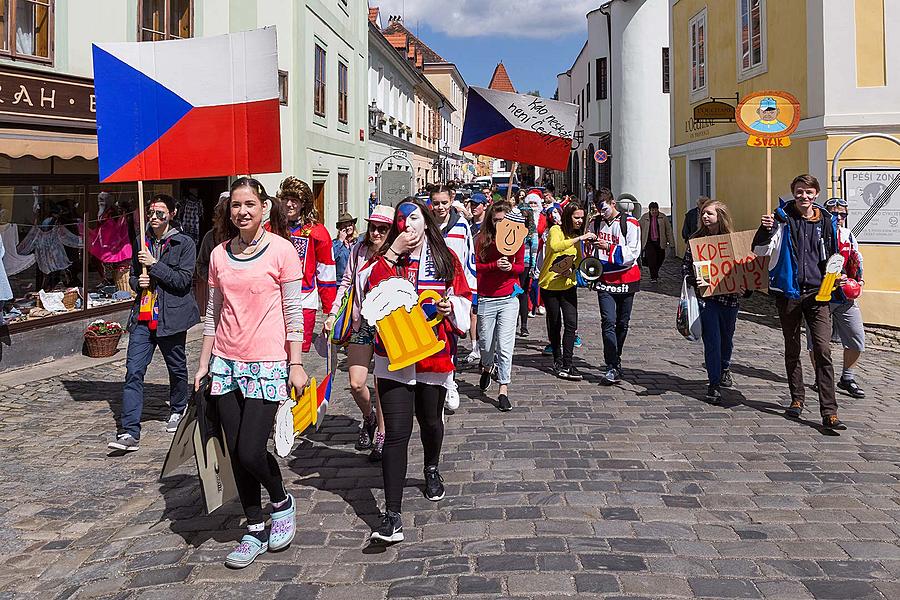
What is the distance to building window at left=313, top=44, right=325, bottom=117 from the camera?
17.3m

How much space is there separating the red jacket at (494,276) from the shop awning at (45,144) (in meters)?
5.31

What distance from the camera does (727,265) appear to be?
7.26 meters

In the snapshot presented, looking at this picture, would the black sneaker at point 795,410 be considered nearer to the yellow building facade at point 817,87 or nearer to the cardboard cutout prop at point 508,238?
the cardboard cutout prop at point 508,238

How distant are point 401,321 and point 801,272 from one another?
3834 mm

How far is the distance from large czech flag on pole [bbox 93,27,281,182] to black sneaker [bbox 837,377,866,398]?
567 cm

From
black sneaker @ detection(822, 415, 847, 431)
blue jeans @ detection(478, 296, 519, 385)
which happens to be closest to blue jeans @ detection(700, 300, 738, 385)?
black sneaker @ detection(822, 415, 847, 431)

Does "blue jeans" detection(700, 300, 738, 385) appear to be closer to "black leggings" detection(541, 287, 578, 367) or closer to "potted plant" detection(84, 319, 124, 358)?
"black leggings" detection(541, 287, 578, 367)

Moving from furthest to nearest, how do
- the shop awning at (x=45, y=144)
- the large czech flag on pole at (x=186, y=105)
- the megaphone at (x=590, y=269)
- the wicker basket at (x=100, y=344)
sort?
the wicker basket at (x=100, y=344)
the shop awning at (x=45, y=144)
the megaphone at (x=590, y=269)
the large czech flag on pole at (x=186, y=105)

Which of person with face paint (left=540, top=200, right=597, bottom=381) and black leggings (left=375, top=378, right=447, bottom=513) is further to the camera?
person with face paint (left=540, top=200, right=597, bottom=381)

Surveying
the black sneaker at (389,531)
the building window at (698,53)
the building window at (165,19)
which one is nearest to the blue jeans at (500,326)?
the black sneaker at (389,531)

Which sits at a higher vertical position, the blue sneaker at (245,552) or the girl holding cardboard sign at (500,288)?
the girl holding cardboard sign at (500,288)

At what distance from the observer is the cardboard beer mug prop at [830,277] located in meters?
6.59

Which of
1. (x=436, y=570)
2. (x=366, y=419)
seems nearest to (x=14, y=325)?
(x=366, y=419)

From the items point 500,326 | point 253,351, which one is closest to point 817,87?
point 500,326
